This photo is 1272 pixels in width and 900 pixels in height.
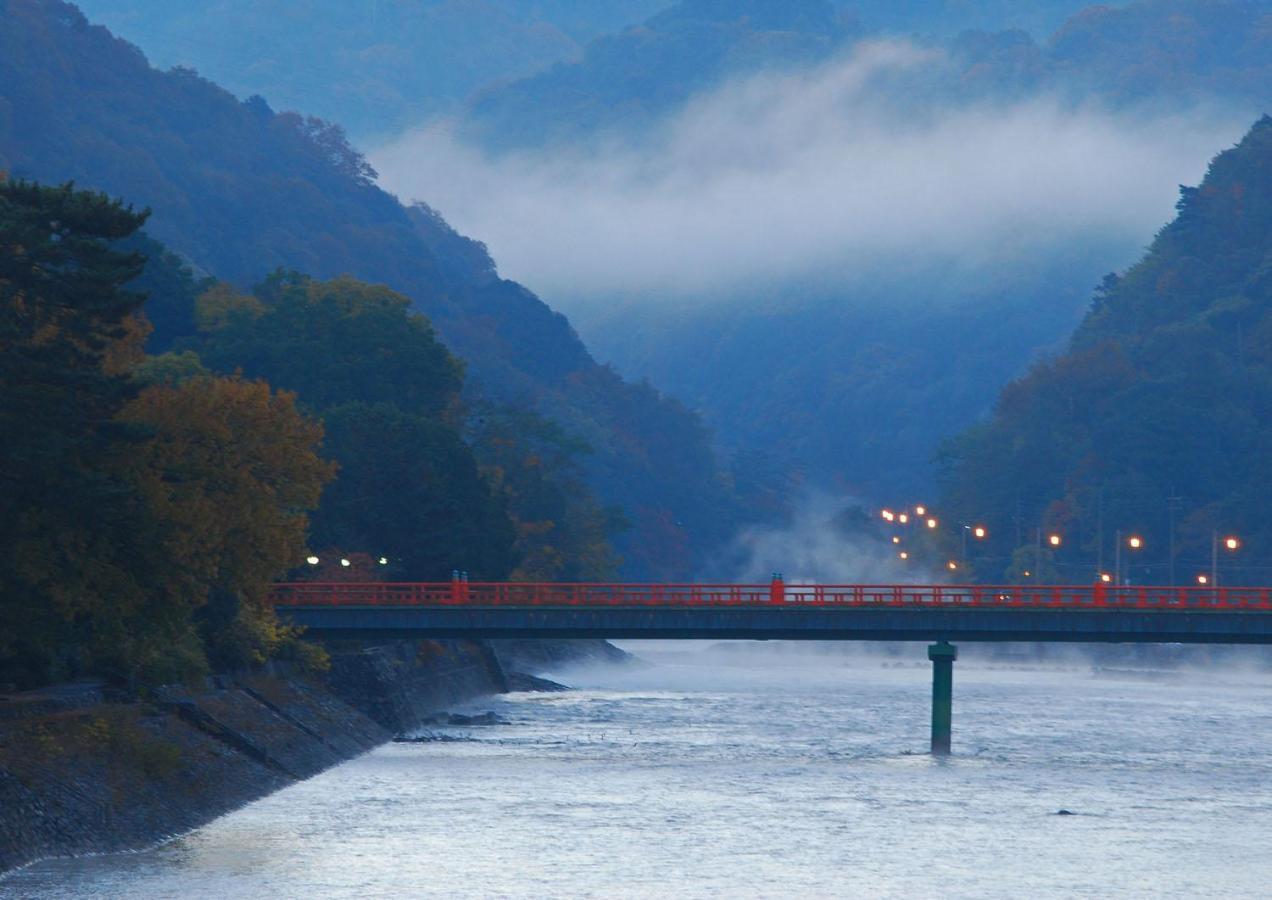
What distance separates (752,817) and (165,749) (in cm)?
2017

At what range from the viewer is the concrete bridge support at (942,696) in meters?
95.7

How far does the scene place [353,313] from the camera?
168 meters

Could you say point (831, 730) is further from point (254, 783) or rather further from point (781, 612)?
point (254, 783)

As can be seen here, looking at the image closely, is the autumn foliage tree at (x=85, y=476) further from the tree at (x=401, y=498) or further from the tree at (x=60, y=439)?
the tree at (x=401, y=498)

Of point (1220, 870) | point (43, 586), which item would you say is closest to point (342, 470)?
point (43, 586)

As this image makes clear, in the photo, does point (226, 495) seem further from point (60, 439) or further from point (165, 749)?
point (60, 439)

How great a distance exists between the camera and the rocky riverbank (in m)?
59.3

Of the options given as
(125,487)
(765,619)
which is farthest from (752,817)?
(125,487)

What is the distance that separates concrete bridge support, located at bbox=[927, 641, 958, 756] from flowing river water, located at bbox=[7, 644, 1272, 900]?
119 cm

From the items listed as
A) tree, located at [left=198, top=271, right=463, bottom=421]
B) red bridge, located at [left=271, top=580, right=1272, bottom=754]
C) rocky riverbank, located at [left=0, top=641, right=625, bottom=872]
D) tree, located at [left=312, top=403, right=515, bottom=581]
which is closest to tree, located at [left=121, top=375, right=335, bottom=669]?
rocky riverbank, located at [left=0, top=641, right=625, bottom=872]

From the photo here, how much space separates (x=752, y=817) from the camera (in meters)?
71.2

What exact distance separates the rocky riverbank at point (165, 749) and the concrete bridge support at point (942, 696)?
26753 millimetres

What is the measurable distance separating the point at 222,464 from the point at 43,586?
58.3 ft

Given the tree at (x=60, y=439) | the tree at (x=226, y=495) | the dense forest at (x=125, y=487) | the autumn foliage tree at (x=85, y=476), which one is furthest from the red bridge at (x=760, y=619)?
the tree at (x=60, y=439)
